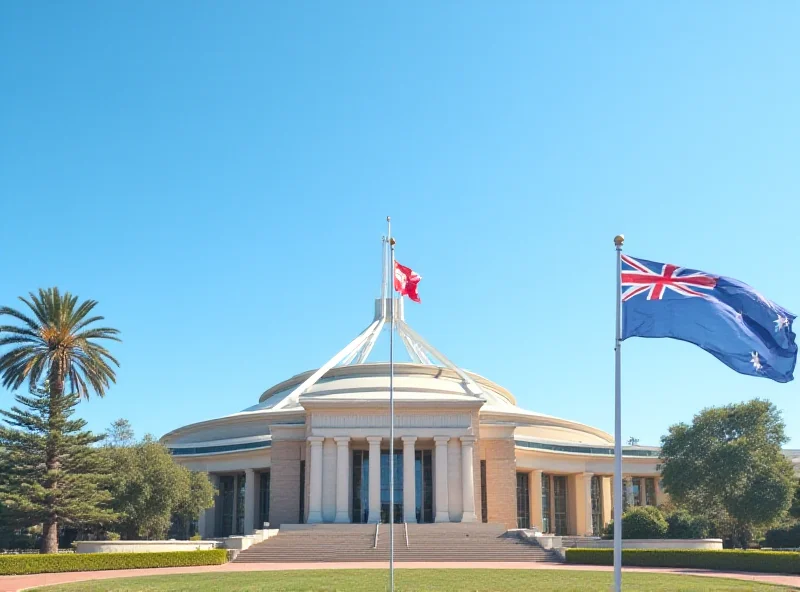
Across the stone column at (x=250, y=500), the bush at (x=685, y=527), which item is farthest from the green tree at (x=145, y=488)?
the bush at (x=685, y=527)

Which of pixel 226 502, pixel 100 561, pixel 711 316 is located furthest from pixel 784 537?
pixel 711 316

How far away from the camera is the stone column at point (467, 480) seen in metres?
52.1

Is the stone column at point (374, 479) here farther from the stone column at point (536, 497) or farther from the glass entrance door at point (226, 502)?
the glass entrance door at point (226, 502)

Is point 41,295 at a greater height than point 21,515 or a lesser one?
greater

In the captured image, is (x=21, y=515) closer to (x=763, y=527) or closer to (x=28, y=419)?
(x=28, y=419)

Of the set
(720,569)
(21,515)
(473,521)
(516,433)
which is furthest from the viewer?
(516,433)

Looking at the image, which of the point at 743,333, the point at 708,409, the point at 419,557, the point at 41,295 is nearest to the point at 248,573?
the point at 419,557

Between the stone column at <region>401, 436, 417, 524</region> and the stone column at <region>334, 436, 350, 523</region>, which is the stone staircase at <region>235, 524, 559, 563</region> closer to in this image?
the stone column at <region>334, 436, 350, 523</region>

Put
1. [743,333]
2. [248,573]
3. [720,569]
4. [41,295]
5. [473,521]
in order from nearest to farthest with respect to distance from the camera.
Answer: [743,333] → [248,573] → [720,569] → [41,295] → [473,521]

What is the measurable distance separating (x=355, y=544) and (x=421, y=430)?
11099 mm

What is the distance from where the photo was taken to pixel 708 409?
52938 mm

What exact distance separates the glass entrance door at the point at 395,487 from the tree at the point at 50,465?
18253 mm

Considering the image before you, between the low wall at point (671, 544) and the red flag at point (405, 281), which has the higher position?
the red flag at point (405, 281)

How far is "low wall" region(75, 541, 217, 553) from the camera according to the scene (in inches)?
1588
